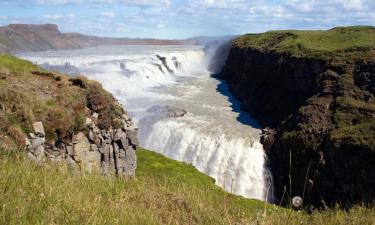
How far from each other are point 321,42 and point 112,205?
83635mm

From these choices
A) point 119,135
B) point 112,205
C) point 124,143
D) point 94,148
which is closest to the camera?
point 112,205

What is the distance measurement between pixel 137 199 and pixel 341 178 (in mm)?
45851

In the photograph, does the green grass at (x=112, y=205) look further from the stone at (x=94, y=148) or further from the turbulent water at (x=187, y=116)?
the turbulent water at (x=187, y=116)

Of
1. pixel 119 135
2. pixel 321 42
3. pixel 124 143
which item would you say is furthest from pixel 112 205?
pixel 321 42

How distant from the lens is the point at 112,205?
20.2 ft

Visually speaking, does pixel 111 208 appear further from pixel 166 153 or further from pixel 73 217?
pixel 166 153

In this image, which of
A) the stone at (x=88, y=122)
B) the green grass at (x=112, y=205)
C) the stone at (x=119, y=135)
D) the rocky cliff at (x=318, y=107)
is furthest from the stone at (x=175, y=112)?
the green grass at (x=112, y=205)

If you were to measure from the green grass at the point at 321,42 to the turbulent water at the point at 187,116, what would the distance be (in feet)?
41.3

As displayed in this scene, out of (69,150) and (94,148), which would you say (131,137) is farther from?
(69,150)

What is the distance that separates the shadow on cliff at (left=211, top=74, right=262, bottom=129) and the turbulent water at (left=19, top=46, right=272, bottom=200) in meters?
0.21

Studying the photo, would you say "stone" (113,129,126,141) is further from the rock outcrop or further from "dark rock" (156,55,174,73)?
"dark rock" (156,55,174,73)

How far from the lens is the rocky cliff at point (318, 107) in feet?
164

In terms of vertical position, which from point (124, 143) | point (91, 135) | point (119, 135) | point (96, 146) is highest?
point (91, 135)

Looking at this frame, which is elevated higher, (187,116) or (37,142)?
(37,142)
